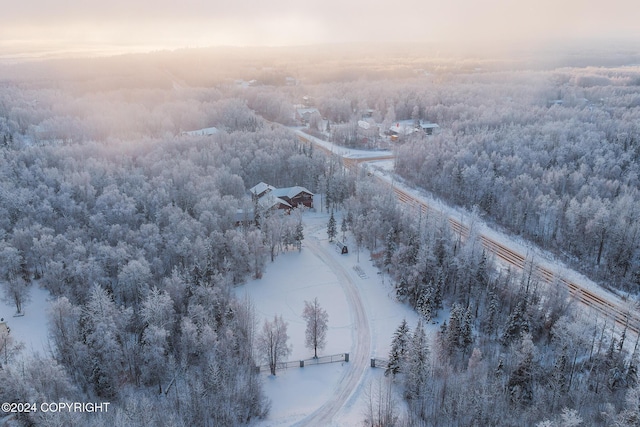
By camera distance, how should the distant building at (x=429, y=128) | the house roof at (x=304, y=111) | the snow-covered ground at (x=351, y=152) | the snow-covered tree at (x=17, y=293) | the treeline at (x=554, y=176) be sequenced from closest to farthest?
the snow-covered tree at (x=17, y=293)
the treeline at (x=554, y=176)
the snow-covered ground at (x=351, y=152)
the distant building at (x=429, y=128)
the house roof at (x=304, y=111)

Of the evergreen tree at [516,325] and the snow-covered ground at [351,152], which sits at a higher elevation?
the snow-covered ground at [351,152]

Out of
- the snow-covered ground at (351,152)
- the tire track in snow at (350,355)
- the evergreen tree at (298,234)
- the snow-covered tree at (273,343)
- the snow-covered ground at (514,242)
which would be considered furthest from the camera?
the snow-covered ground at (351,152)

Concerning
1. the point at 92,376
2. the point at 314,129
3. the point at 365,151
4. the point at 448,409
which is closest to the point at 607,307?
the point at 448,409

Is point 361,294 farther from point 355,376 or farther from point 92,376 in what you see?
point 92,376

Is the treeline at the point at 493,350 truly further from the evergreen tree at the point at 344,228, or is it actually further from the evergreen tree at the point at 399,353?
the evergreen tree at the point at 344,228

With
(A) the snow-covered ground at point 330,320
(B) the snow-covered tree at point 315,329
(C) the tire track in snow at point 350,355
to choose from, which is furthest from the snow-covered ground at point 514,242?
(B) the snow-covered tree at point 315,329

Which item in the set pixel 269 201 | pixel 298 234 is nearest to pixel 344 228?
pixel 298 234

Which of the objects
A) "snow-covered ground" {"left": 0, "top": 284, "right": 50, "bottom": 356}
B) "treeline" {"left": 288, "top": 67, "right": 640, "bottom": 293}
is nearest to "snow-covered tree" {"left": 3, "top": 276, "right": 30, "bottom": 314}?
"snow-covered ground" {"left": 0, "top": 284, "right": 50, "bottom": 356}
